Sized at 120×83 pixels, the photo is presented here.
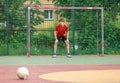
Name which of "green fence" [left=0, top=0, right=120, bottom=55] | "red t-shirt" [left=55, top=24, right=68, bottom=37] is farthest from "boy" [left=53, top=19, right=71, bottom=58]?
"green fence" [left=0, top=0, right=120, bottom=55]

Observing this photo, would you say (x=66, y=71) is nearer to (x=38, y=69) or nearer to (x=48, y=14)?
(x=38, y=69)

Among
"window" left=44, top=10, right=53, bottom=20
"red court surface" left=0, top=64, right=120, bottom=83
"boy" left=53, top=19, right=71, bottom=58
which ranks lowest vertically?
"red court surface" left=0, top=64, right=120, bottom=83

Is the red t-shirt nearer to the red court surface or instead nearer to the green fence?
the green fence

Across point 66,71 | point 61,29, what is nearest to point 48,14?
point 61,29

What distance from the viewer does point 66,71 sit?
659 inches

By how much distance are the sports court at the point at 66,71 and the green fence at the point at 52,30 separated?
11.2 ft

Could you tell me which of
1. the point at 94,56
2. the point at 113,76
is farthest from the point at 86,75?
the point at 94,56

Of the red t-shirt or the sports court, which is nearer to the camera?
the sports court

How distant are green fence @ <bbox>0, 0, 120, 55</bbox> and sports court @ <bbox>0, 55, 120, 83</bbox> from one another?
3.42 meters

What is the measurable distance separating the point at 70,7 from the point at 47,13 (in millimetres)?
A: 1183

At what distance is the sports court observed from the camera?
45.2ft

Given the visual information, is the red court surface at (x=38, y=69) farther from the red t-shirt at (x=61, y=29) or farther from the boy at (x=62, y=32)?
the red t-shirt at (x=61, y=29)

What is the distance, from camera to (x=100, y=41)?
24922 millimetres

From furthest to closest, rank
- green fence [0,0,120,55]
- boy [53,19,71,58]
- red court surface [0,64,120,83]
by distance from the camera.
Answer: green fence [0,0,120,55] < boy [53,19,71,58] < red court surface [0,64,120,83]
